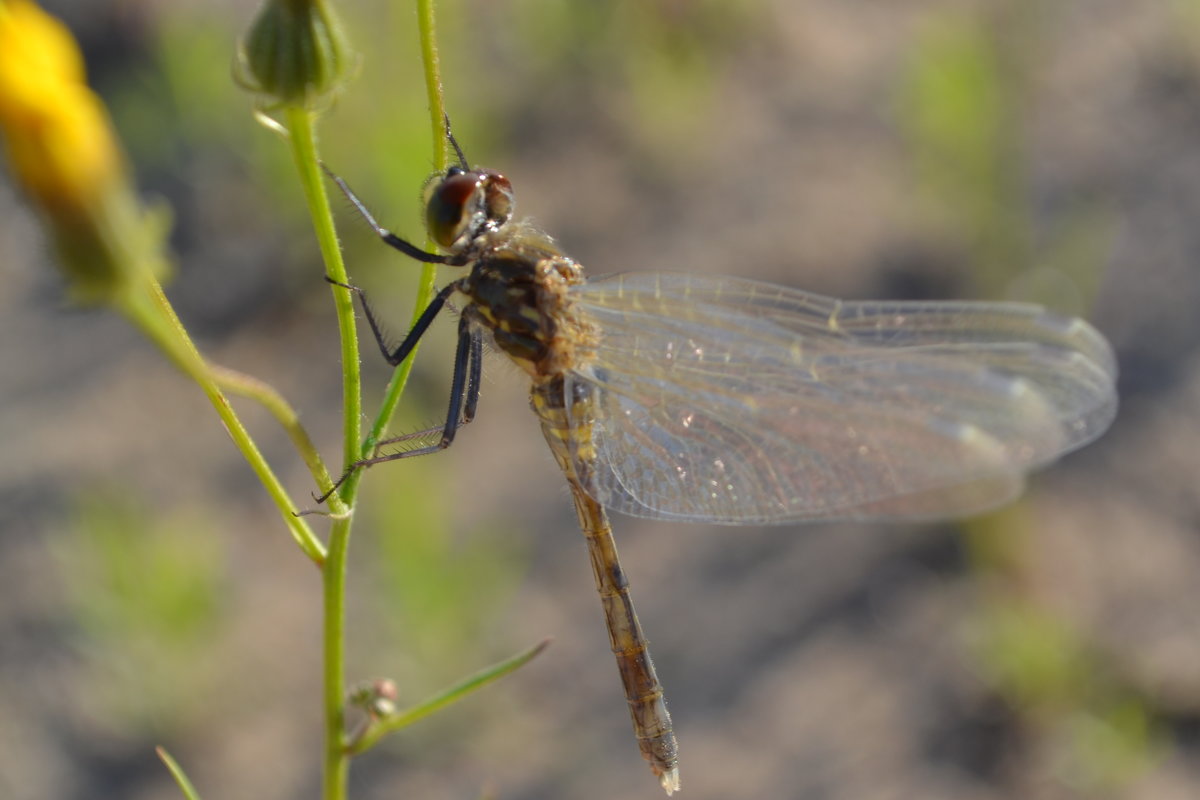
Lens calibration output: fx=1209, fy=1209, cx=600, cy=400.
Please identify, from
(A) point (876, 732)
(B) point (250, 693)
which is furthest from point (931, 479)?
(B) point (250, 693)

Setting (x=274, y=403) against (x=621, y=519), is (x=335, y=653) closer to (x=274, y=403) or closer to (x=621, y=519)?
(x=274, y=403)

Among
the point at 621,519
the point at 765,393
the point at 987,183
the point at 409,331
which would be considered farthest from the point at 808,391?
the point at 987,183

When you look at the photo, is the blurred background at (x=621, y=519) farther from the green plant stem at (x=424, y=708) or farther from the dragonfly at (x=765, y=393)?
the green plant stem at (x=424, y=708)

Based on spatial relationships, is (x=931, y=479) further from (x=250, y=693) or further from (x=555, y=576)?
(x=250, y=693)

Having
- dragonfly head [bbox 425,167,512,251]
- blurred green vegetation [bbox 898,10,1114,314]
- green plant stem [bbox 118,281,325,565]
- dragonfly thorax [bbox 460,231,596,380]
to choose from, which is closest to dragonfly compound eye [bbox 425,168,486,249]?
dragonfly head [bbox 425,167,512,251]

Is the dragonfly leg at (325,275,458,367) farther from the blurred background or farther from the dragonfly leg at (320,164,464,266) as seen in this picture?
the blurred background
